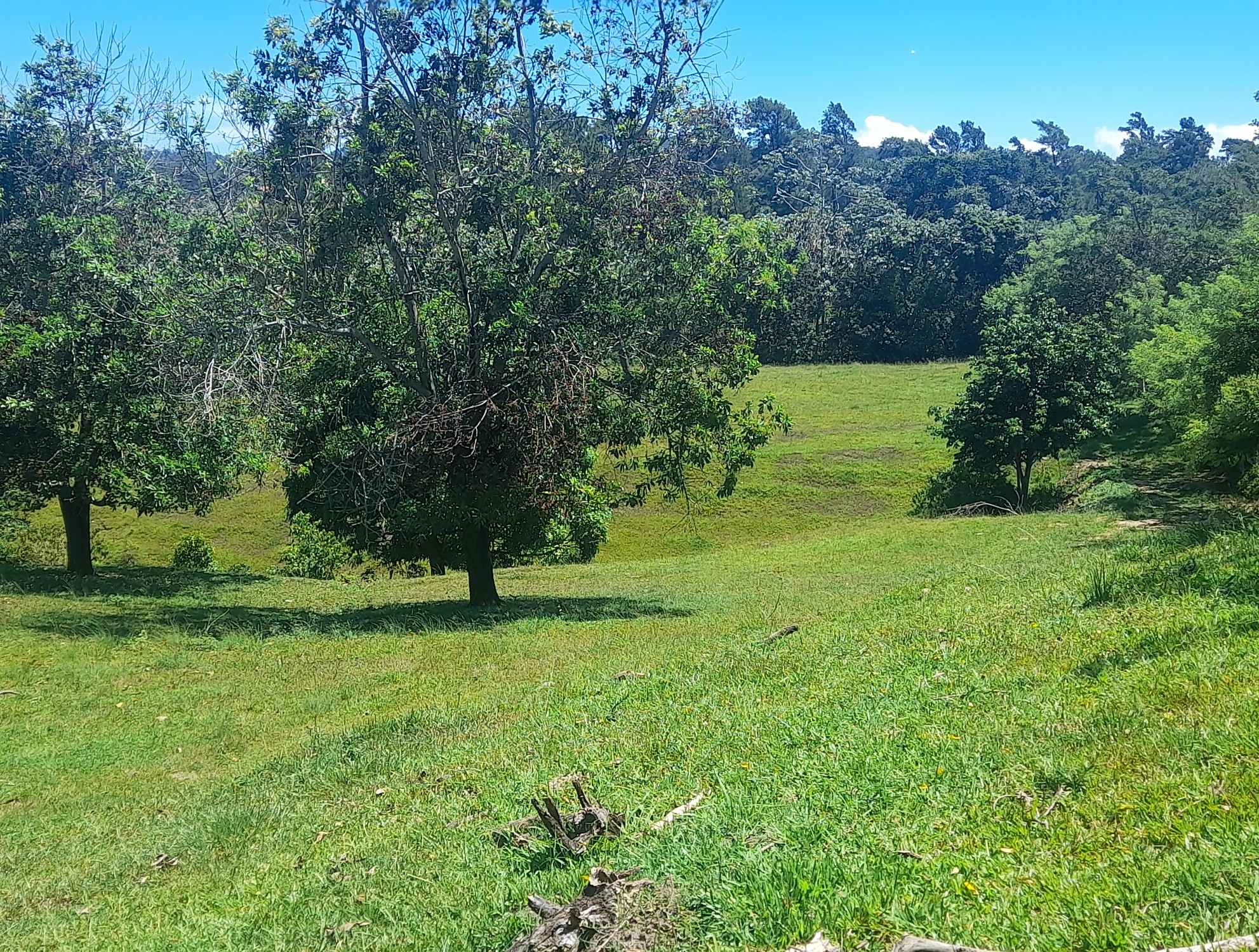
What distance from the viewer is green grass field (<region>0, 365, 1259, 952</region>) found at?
14.3 feet

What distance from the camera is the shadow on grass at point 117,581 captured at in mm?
22844

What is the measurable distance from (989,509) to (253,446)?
32.6 m

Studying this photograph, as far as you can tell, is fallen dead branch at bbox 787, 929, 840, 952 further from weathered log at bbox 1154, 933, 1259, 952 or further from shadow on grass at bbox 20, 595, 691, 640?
shadow on grass at bbox 20, 595, 691, 640

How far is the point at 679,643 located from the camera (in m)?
14.0

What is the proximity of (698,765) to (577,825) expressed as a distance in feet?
4.98

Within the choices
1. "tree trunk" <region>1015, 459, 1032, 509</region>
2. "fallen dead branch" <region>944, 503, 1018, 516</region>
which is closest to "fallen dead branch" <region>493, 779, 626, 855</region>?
"fallen dead branch" <region>944, 503, 1018, 516</region>

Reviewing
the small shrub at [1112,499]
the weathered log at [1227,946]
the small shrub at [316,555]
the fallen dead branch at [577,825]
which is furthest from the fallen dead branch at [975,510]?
the weathered log at [1227,946]

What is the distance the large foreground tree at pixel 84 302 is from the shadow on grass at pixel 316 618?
4.10 metres

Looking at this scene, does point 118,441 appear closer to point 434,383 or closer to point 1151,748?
point 434,383

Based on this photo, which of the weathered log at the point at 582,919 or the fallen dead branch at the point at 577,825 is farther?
the fallen dead branch at the point at 577,825

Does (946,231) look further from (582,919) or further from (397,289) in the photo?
(582,919)

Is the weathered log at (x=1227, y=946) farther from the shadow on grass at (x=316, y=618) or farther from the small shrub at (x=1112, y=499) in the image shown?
the small shrub at (x=1112, y=499)

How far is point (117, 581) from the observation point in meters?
25.4

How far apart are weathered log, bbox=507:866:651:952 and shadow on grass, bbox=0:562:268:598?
21.8m
